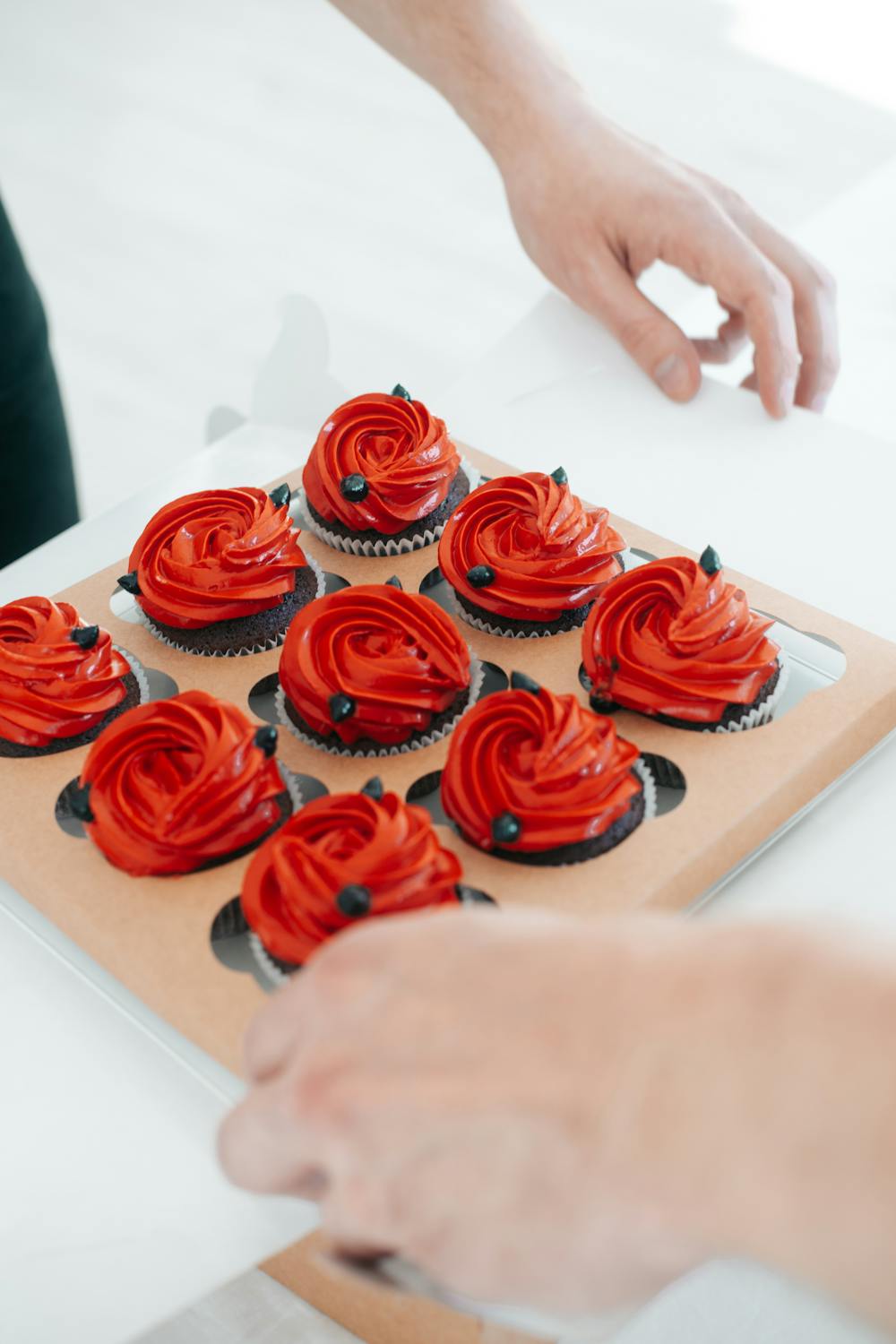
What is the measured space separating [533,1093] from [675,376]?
5.03ft

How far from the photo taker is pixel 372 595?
1.51 metres

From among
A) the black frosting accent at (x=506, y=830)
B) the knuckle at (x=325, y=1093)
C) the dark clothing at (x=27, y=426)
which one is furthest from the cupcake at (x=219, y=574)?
the knuckle at (x=325, y=1093)

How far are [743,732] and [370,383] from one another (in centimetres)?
261

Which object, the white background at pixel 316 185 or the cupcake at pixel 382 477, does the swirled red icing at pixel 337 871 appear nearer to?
the cupcake at pixel 382 477

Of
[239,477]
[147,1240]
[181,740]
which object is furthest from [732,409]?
[147,1240]

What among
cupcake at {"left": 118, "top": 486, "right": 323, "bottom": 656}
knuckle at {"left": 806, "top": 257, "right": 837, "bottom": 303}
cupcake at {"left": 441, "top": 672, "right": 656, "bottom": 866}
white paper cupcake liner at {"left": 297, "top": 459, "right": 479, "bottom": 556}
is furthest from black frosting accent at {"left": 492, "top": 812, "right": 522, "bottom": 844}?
knuckle at {"left": 806, "top": 257, "right": 837, "bottom": 303}

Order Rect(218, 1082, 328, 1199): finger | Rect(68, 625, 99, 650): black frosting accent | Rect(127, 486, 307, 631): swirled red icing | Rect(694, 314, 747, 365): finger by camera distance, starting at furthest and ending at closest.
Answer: Rect(694, 314, 747, 365): finger
Rect(127, 486, 307, 631): swirled red icing
Rect(68, 625, 99, 650): black frosting accent
Rect(218, 1082, 328, 1199): finger

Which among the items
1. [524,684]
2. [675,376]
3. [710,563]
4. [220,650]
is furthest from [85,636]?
[675,376]

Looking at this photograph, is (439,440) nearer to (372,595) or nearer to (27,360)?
(372,595)

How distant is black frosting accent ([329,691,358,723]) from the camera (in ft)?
4.60

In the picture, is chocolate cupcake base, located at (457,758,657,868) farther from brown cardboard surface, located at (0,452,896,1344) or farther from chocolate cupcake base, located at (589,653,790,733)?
chocolate cupcake base, located at (589,653,790,733)

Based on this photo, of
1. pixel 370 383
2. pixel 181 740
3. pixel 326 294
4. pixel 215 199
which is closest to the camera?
pixel 181 740

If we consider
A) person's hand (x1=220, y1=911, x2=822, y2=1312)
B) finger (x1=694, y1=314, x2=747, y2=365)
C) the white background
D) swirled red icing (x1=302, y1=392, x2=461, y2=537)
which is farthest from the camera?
the white background

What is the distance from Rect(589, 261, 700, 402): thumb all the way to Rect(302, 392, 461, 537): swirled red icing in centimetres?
45
